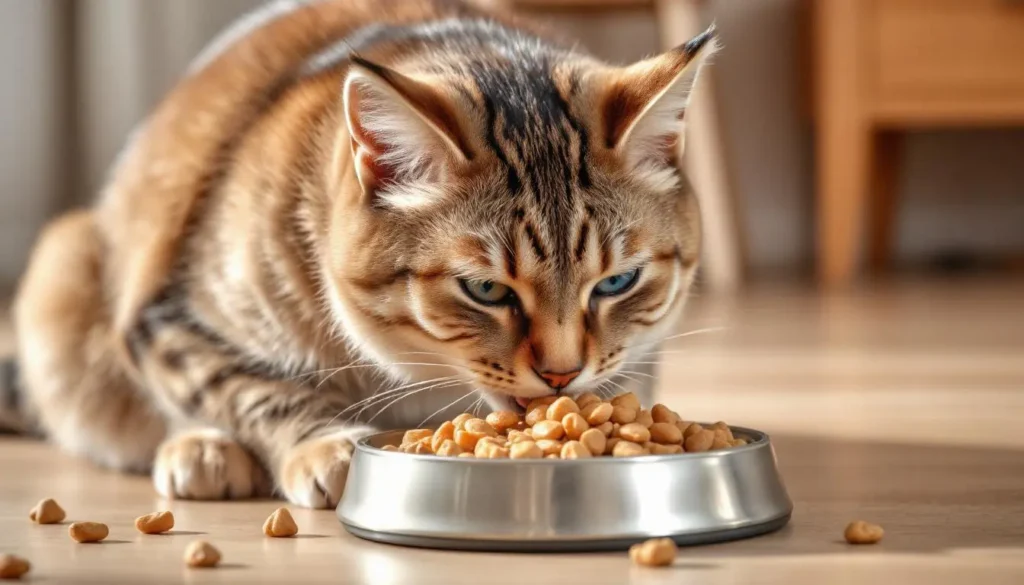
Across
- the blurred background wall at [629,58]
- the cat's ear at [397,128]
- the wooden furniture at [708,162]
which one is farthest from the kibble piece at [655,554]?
the blurred background wall at [629,58]

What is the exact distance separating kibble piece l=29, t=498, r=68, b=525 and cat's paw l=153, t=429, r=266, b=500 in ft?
0.57

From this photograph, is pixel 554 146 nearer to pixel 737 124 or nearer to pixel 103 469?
pixel 103 469

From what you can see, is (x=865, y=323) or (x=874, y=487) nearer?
(x=874, y=487)

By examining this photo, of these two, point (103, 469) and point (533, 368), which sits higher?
point (533, 368)

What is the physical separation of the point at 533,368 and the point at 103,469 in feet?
2.32

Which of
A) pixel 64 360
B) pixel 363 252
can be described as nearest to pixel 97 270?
pixel 64 360

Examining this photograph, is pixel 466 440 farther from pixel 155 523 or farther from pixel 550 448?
pixel 155 523

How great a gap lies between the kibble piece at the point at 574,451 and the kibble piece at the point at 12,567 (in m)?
0.42

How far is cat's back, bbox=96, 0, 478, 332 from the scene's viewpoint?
164 centimetres

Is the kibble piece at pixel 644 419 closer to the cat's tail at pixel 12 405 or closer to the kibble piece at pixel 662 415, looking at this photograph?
the kibble piece at pixel 662 415

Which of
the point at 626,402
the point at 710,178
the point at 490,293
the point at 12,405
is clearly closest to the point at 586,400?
the point at 626,402

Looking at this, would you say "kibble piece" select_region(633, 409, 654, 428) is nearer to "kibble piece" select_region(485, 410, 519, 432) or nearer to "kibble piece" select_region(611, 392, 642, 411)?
"kibble piece" select_region(611, 392, 642, 411)

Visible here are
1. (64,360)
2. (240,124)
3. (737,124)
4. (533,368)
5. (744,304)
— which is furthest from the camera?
(737,124)

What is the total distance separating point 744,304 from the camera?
3.70 meters
